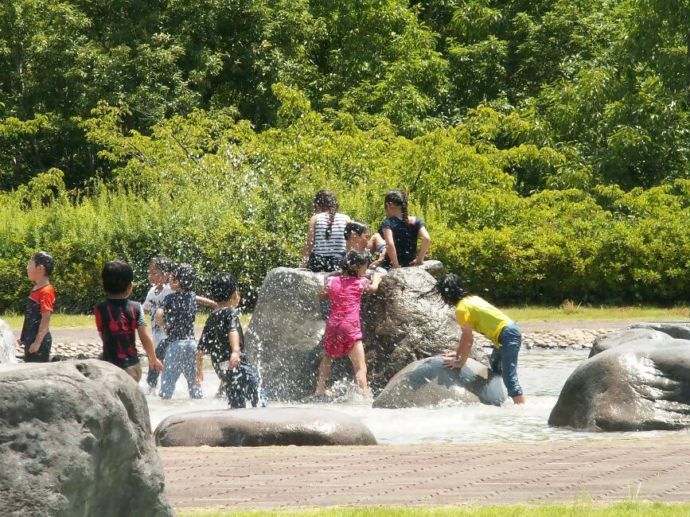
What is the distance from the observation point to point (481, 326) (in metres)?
12.0

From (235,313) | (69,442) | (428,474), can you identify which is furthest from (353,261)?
(69,442)

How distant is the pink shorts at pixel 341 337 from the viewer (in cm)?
1322

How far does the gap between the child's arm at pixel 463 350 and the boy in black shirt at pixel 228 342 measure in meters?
2.15

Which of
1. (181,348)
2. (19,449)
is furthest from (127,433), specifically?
(181,348)

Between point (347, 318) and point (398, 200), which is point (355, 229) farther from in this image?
point (347, 318)

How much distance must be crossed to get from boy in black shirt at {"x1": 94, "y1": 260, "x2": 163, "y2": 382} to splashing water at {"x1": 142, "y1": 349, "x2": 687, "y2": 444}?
2.19 metres

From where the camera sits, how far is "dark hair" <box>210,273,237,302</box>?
10.5 m

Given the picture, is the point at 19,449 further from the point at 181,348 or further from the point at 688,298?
the point at 688,298

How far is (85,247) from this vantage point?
2469cm

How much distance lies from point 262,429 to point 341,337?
4.44 metres

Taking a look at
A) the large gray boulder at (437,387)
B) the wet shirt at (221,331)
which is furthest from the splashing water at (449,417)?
the wet shirt at (221,331)

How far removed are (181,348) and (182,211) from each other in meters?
12.6

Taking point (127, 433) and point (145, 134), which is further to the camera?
point (145, 134)

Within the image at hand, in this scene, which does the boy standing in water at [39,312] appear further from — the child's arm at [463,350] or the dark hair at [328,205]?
the dark hair at [328,205]
